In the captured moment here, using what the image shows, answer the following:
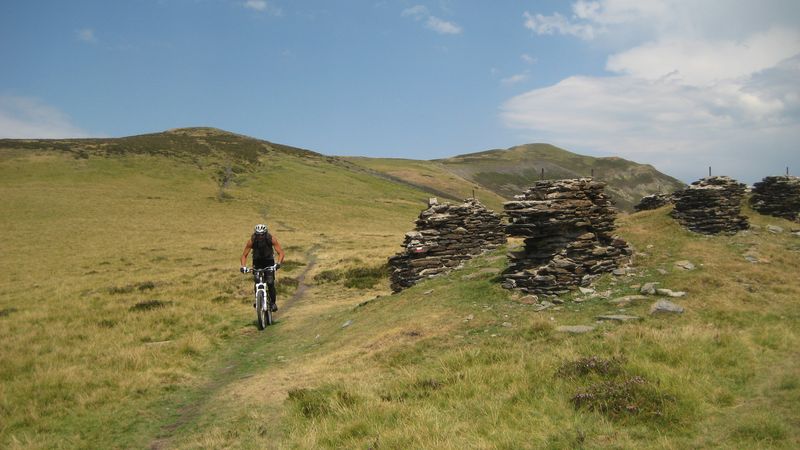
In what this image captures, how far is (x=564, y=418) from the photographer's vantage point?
23.5 ft

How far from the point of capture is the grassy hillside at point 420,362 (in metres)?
7.12

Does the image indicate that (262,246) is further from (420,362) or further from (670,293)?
(670,293)

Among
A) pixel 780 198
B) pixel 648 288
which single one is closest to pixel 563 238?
pixel 648 288

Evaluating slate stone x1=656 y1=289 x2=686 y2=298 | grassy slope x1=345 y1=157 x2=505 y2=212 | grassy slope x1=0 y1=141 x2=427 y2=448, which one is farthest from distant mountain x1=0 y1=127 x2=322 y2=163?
slate stone x1=656 y1=289 x2=686 y2=298

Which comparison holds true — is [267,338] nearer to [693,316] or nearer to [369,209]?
[693,316]

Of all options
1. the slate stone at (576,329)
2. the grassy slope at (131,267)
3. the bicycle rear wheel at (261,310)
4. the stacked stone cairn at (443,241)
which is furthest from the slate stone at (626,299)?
the bicycle rear wheel at (261,310)

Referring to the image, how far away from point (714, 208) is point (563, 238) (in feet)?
36.3

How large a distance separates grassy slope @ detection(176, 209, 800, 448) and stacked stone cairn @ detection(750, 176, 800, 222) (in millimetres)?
10818

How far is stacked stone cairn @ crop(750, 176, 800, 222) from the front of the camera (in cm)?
2497

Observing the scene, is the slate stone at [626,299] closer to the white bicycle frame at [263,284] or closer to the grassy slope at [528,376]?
the grassy slope at [528,376]

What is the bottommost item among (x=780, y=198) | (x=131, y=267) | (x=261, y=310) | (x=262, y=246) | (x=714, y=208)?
(x=131, y=267)

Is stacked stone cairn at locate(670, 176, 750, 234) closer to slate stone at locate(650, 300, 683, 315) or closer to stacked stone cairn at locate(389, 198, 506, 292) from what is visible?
stacked stone cairn at locate(389, 198, 506, 292)

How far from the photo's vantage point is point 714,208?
2256 centimetres

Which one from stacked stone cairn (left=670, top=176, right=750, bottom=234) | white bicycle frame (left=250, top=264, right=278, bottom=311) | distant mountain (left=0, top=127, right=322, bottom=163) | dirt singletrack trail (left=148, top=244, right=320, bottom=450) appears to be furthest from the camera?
distant mountain (left=0, top=127, right=322, bottom=163)
